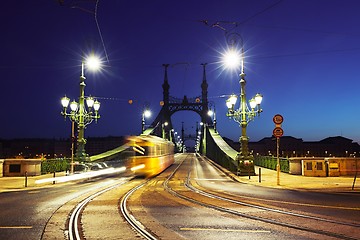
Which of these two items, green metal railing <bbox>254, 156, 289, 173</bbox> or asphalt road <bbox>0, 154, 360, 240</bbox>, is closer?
asphalt road <bbox>0, 154, 360, 240</bbox>

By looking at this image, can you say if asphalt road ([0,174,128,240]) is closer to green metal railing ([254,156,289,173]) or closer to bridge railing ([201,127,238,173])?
bridge railing ([201,127,238,173])

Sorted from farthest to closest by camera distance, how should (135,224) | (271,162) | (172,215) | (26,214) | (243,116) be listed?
1. (271,162)
2. (243,116)
3. (26,214)
4. (172,215)
5. (135,224)

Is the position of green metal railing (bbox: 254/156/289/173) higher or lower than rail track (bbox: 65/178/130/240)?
higher

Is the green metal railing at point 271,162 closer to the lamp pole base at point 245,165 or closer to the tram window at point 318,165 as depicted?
the tram window at point 318,165

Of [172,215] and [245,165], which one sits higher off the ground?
[245,165]

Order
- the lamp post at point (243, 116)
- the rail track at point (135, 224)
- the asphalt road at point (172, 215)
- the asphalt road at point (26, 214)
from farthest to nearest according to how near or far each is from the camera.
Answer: the lamp post at point (243, 116)
the asphalt road at point (26, 214)
the asphalt road at point (172, 215)
the rail track at point (135, 224)

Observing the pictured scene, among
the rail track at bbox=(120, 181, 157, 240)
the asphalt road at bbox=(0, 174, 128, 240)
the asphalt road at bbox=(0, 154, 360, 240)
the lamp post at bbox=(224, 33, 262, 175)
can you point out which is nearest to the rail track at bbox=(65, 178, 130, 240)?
the asphalt road at bbox=(0, 154, 360, 240)

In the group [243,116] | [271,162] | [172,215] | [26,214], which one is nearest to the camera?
[172,215]

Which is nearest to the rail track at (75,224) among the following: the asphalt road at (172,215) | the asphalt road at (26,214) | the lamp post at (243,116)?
the asphalt road at (172,215)

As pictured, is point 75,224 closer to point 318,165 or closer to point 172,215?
point 172,215

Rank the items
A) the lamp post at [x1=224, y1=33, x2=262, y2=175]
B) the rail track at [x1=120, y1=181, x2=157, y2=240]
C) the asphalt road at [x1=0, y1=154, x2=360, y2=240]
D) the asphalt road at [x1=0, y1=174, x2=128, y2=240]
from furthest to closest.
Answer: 1. the lamp post at [x1=224, y1=33, x2=262, y2=175]
2. the asphalt road at [x1=0, y1=174, x2=128, y2=240]
3. the asphalt road at [x1=0, y1=154, x2=360, y2=240]
4. the rail track at [x1=120, y1=181, x2=157, y2=240]

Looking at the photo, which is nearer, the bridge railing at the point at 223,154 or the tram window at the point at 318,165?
the tram window at the point at 318,165

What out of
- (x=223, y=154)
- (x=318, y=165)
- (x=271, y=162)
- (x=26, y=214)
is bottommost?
(x=26, y=214)

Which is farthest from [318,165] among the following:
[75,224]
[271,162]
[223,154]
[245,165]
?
[75,224]
